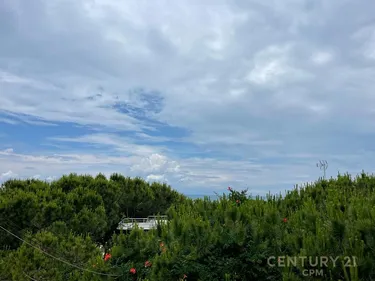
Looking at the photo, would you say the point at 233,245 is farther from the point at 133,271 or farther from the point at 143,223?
the point at 143,223

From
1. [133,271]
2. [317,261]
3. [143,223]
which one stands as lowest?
[133,271]

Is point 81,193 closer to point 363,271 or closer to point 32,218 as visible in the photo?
point 32,218

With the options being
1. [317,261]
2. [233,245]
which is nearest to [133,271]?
[233,245]

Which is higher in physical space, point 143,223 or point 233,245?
point 143,223

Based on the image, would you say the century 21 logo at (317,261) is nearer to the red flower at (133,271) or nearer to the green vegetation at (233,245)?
the green vegetation at (233,245)

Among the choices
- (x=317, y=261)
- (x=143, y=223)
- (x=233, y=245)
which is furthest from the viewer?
(x=143, y=223)

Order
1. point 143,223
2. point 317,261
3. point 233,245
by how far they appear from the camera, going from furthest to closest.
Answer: point 143,223, point 233,245, point 317,261

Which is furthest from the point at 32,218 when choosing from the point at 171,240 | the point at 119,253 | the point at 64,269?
the point at 171,240

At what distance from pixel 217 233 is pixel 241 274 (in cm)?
71

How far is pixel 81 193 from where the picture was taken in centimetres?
1567

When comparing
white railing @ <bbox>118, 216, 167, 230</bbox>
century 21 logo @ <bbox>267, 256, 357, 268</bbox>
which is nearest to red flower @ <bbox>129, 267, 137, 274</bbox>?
white railing @ <bbox>118, 216, 167, 230</bbox>

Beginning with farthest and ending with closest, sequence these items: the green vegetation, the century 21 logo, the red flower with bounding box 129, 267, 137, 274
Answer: the red flower with bounding box 129, 267, 137, 274 < the green vegetation < the century 21 logo

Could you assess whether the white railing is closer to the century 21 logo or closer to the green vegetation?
the green vegetation

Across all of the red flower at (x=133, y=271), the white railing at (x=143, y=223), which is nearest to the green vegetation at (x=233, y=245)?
the red flower at (x=133, y=271)
